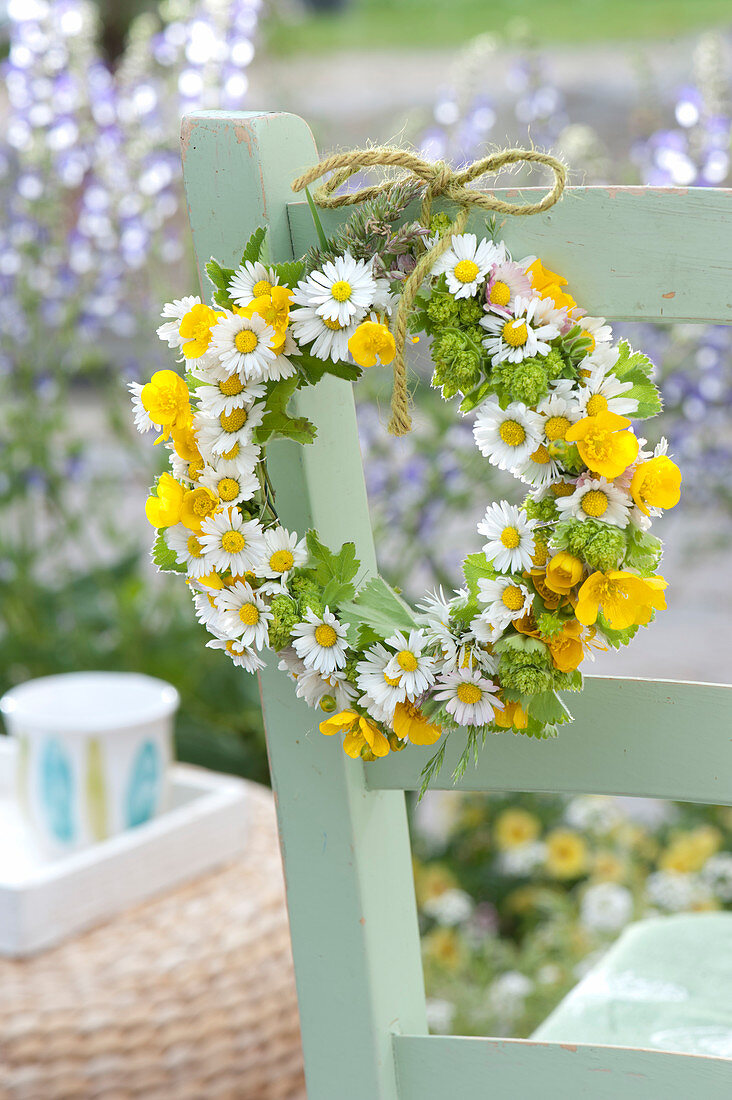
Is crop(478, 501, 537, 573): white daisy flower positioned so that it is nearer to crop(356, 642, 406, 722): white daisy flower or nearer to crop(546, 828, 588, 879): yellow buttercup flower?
crop(356, 642, 406, 722): white daisy flower

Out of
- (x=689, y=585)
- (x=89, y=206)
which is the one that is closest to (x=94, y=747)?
(x=89, y=206)

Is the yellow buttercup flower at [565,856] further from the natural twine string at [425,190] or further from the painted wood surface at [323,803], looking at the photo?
the natural twine string at [425,190]

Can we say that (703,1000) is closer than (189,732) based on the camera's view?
Yes

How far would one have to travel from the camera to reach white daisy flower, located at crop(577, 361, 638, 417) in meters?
0.44

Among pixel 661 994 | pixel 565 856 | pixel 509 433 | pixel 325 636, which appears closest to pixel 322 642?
pixel 325 636

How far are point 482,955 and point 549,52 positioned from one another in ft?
11.2

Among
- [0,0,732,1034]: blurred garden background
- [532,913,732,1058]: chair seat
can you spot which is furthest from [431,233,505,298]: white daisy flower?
[0,0,732,1034]: blurred garden background

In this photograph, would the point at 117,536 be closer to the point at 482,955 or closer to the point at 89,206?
the point at 89,206

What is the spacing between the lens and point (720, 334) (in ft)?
4.98

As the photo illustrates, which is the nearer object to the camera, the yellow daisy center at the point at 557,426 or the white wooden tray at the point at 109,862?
the yellow daisy center at the point at 557,426

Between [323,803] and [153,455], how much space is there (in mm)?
1500

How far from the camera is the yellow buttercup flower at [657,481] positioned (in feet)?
1.45

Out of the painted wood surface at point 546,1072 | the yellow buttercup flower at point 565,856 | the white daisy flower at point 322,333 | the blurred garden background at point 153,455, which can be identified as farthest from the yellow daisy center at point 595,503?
the yellow buttercup flower at point 565,856

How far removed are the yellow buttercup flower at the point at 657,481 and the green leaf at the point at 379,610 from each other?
0.10 metres
